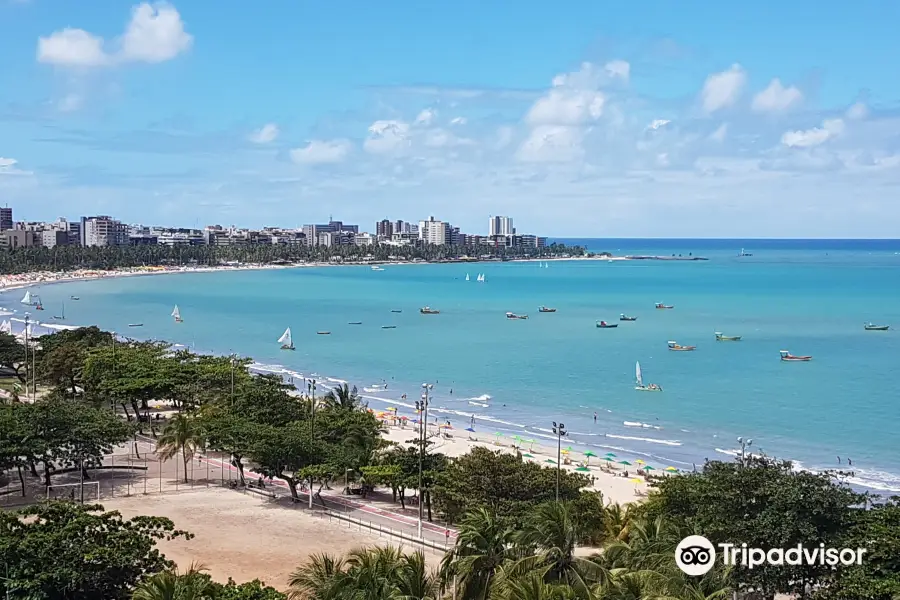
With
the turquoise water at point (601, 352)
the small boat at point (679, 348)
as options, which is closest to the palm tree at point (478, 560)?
the turquoise water at point (601, 352)

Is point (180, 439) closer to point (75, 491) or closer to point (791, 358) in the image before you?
point (75, 491)

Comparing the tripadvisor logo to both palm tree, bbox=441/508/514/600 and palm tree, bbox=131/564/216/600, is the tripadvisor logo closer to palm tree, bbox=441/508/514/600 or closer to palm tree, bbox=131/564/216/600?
palm tree, bbox=441/508/514/600

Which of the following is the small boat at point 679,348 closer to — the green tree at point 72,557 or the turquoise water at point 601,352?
the turquoise water at point 601,352

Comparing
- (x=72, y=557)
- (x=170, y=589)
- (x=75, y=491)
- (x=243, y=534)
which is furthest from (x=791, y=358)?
(x=170, y=589)

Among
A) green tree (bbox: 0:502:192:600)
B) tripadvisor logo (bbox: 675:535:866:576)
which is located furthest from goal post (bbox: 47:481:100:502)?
tripadvisor logo (bbox: 675:535:866:576)

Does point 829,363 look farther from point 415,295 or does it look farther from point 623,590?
point 415,295

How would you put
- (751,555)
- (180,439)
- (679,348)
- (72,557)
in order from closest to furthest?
1. (72,557)
2. (751,555)
3. (180,439)
4. (679,348)
